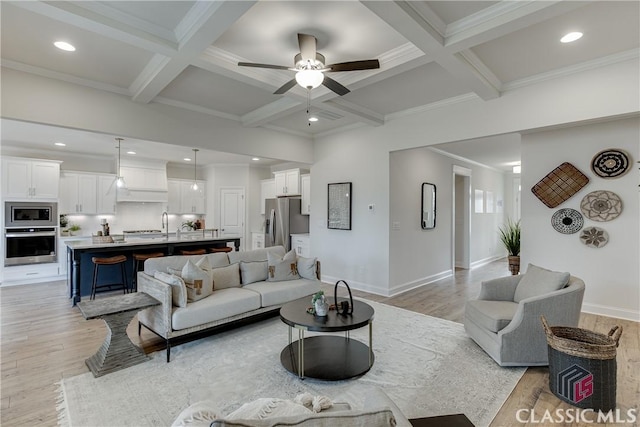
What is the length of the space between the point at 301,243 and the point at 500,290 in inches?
173

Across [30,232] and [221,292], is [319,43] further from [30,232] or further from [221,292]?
[30,232]

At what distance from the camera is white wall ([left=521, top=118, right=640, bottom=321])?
380 centimetres

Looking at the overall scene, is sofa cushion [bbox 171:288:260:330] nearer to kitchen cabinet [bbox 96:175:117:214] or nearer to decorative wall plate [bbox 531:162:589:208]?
decorative wall plate [bbox 531:162:589:208]

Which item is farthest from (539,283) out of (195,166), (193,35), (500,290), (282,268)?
(195,166)

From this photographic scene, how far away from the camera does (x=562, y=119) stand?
3.56 meters

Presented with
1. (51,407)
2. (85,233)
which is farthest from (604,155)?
(85,233)

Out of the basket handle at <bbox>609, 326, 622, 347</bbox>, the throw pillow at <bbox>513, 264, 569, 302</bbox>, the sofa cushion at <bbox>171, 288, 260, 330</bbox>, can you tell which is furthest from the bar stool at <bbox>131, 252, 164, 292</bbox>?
the basket handle at <bbox>609, 326, 622, 347</bbox>

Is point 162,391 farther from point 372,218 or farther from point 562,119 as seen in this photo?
point 562,119

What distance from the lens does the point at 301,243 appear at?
711 centimetres

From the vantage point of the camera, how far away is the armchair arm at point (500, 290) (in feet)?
11.1

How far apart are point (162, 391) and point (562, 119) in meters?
4.73

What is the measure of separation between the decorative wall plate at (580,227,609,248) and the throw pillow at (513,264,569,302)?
1.41 meters

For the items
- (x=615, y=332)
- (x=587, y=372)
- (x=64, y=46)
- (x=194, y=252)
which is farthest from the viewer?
(x=194, y=252)

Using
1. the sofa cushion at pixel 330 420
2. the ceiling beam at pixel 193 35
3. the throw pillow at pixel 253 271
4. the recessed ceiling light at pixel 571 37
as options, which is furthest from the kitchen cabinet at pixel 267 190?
the sofa cushion at pixel 330 420
